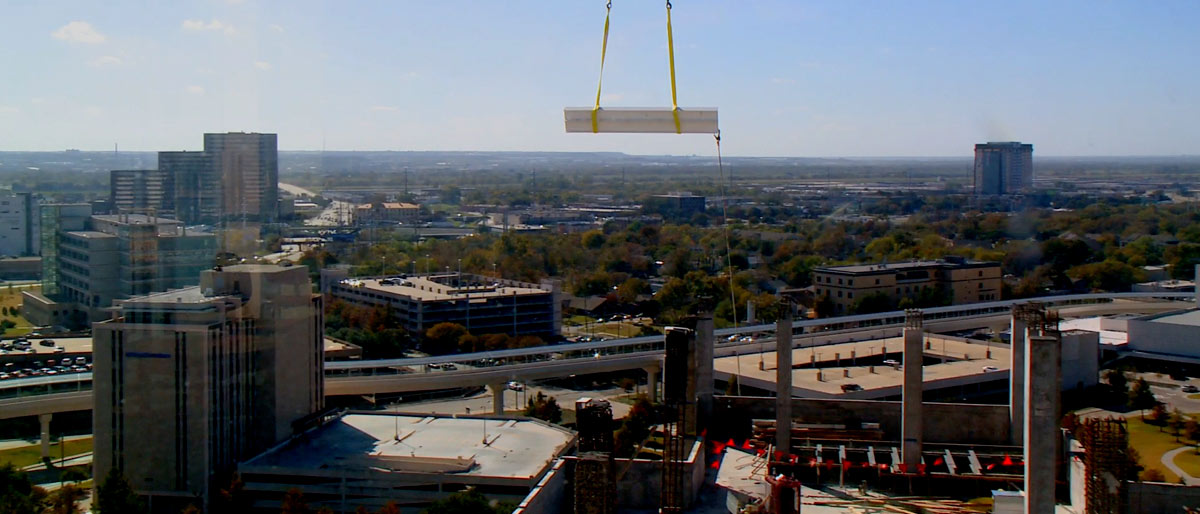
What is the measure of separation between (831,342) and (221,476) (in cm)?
669

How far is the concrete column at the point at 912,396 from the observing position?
3273mm

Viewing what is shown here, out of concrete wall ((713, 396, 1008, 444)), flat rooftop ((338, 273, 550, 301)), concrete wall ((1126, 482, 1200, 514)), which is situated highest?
concrete wall ((713, 396, 1008, 444))

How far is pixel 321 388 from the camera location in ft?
25.3

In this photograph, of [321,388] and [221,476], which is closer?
[221,476]

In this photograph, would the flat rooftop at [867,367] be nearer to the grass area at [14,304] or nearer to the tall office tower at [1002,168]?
the grass area at [14,304]

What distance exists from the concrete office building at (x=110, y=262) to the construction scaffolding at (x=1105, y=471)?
8.31m

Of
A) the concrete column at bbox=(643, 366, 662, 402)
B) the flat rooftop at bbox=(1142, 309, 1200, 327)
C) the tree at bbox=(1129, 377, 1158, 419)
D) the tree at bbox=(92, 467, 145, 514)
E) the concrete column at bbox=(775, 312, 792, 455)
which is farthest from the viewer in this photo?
the flat rooftop at bbox=(1142, 309, 1200, 327)

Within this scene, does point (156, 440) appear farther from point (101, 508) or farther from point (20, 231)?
point (20, 231)

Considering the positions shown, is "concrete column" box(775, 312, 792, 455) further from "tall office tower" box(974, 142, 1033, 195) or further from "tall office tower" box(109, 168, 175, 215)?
"tall office tower" box(974, 142, 1033, 195)

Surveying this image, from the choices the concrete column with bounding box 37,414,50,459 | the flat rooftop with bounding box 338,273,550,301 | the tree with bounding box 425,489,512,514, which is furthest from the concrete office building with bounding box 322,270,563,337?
the tree with bounding box 425,489,512,514

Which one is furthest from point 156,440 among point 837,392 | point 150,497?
point 837,392

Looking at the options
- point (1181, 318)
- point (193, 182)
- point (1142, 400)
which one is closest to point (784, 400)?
point (1142, 400)

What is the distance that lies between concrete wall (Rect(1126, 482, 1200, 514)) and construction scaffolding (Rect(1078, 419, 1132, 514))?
101 mm

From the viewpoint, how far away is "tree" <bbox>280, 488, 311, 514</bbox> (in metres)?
5.85
